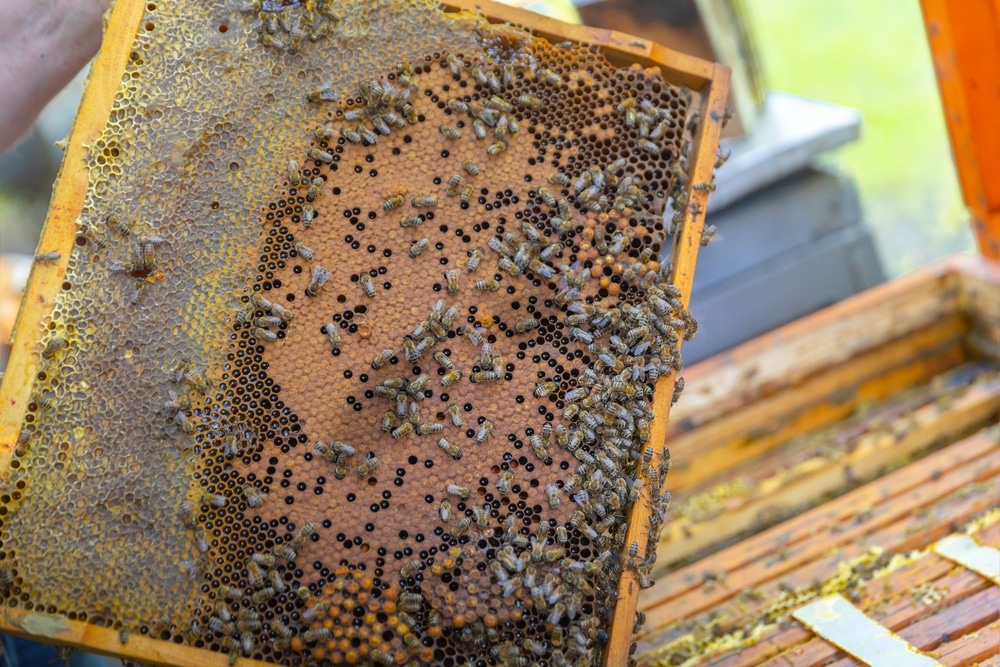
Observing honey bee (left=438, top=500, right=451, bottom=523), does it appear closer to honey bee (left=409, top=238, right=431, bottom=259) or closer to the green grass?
honey bee (left=409, top=238, right=431, bottom=259)

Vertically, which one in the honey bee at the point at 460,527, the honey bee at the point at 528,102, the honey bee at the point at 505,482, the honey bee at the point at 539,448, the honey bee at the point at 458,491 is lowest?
the honey bee at the point at 460,527

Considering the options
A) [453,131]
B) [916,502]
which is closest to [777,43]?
[916,502]

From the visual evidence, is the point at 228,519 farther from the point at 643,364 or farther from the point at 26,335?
the point at 643,364

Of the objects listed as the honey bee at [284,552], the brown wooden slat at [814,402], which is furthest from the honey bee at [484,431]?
the brown wooden slat at [814,402]

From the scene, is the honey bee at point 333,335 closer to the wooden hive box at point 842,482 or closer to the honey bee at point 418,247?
the honey bee at point 418,247

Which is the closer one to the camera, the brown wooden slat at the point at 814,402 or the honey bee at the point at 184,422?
the honey bee at the point at 184,422

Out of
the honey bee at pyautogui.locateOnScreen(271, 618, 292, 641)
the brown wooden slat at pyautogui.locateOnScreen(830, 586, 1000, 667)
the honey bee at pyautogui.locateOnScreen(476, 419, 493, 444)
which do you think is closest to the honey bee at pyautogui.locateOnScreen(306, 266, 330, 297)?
the honey bee at pyautogui.locateOnScreen(476, 419, 493, 444)
